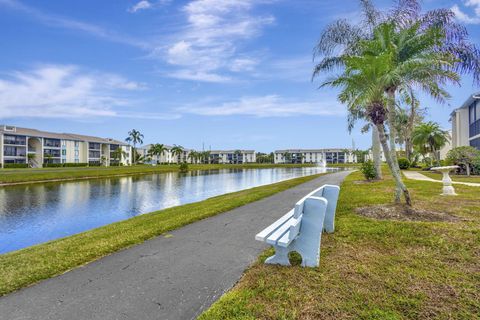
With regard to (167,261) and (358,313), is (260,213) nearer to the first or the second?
(167,261)

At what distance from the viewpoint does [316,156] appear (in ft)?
513

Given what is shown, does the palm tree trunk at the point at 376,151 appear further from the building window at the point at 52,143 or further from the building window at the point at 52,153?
the building window at the point at 52,143

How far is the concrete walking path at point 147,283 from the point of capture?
10.6ft

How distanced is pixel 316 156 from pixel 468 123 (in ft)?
412

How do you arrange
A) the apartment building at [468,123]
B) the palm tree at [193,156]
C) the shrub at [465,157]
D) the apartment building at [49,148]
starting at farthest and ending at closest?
the palm tree at [193,156]
the apartment building at [49,148]
the apartment building at [468,123]
the shrub at [465,157]

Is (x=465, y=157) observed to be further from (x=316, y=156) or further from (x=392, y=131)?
(x=316, y=156)

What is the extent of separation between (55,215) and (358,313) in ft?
47.6

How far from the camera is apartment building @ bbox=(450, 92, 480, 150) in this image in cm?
2853

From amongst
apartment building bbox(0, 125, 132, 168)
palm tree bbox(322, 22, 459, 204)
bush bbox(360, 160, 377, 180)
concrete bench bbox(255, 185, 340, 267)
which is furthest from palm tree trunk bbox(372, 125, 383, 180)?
apartment building bbox(0, 125, 132, 168)

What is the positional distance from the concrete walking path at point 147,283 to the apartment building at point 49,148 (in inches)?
2845

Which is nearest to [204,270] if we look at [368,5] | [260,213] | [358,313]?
[358,313]

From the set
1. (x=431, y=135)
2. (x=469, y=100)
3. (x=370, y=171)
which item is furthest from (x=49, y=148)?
(x=469, y=100)

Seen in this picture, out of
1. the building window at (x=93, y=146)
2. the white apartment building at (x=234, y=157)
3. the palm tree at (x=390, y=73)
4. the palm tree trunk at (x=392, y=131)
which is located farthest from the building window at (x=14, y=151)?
the white apartment building at (x=234, y=157)

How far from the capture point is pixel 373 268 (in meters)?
3.95
